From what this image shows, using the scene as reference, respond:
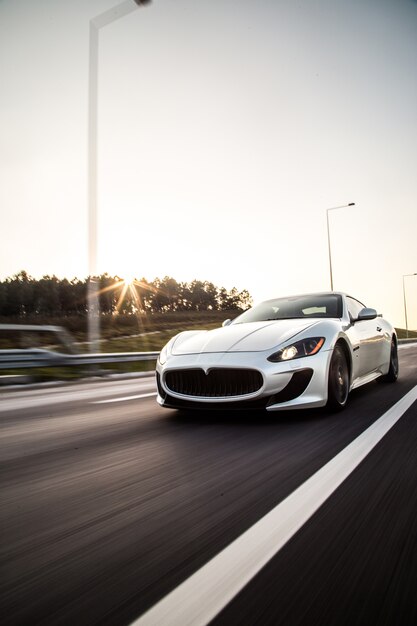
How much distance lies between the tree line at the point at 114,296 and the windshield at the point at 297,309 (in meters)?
86.6

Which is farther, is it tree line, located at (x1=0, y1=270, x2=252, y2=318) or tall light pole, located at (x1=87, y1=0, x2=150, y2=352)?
tree line, located at (x1=0, y1=270, x2=252, y2=318)

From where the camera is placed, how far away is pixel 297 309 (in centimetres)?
597

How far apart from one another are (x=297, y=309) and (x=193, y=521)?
4.21 m

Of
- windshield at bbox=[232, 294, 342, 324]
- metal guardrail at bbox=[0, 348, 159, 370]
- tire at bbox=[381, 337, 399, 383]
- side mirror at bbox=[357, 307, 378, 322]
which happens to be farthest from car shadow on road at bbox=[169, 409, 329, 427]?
metal guardrail at bbox=[0, 348, 159, 370]

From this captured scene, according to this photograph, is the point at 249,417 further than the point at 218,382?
Yes

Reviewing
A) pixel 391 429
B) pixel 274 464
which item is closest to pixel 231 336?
pixel 391 429

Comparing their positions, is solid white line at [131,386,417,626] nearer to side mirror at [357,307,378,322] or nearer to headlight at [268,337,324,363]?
headlight at [268,337,324,363]

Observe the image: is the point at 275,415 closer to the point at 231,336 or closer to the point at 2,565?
the point at 231,336

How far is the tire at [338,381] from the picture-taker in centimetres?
→ 466

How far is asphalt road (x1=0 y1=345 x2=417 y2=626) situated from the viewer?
138 cm

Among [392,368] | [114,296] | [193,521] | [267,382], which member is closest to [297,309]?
[267,382]

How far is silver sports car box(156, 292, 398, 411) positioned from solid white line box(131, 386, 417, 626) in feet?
4.76

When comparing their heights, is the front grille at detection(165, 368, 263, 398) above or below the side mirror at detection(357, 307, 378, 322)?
below

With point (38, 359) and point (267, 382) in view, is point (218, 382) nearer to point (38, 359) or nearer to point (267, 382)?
point (267, 382)
